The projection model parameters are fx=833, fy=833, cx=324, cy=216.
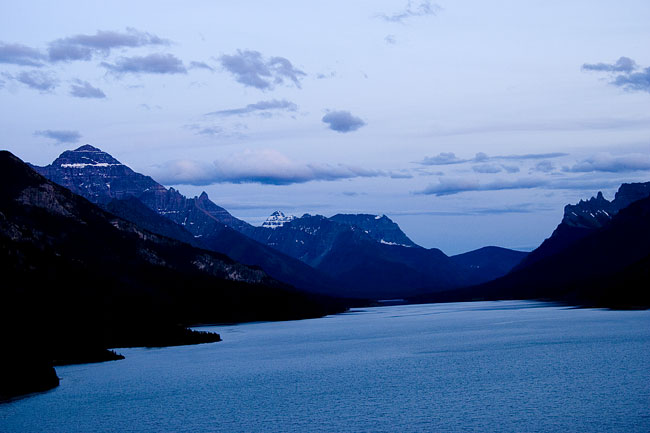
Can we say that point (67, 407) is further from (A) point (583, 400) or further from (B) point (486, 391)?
(A) point (583, 400)

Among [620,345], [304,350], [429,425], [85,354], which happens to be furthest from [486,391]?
[85,354]

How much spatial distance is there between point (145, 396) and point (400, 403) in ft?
123

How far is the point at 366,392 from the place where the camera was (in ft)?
365

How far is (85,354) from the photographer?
169 m

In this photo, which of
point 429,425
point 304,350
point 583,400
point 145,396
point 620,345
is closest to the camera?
point 429,425

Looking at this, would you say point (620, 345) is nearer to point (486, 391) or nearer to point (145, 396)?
point (486, 391)

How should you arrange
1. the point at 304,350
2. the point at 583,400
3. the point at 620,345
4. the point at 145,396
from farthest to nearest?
the point at 304,350 → the point at 620,345 → the point at 145,396 → the point at 583,400

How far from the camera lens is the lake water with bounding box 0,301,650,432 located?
3484 inches

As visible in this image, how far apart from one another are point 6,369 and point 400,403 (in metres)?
57.2

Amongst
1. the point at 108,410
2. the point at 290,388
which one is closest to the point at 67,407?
the point at 108,410

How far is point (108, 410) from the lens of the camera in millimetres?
103750

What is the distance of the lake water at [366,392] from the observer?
88.5 m

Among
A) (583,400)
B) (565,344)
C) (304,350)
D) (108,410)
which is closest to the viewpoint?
(583,400)

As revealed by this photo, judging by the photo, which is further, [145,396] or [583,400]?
[145,396]
